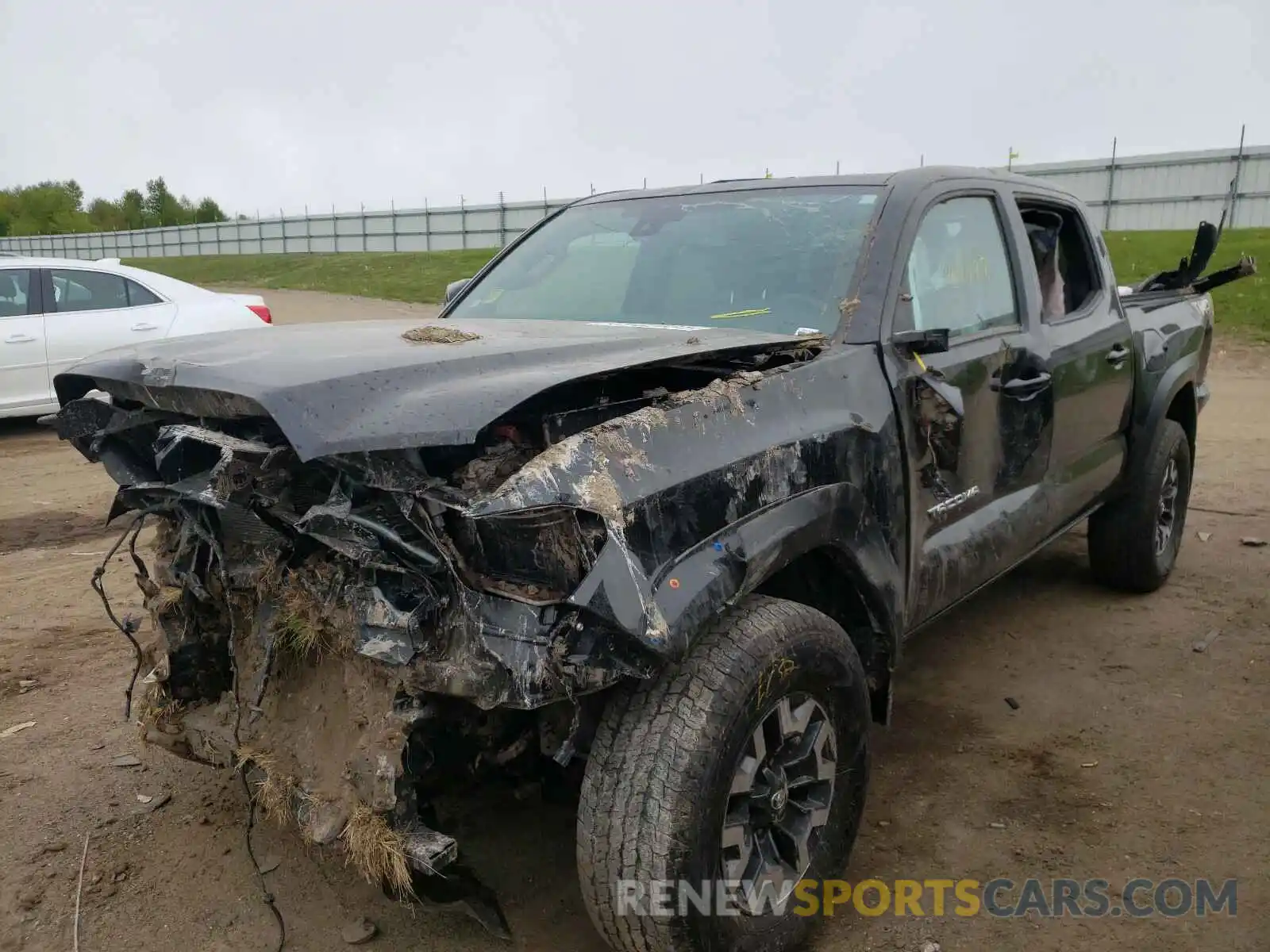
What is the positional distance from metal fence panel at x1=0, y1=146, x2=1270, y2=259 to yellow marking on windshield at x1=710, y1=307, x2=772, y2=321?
649cm

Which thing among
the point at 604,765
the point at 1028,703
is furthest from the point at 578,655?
the point at 1028,703

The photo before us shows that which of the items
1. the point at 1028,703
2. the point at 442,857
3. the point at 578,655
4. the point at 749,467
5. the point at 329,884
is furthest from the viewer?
the point at 1028,703

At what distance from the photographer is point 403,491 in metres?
2.00

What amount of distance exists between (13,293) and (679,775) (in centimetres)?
837

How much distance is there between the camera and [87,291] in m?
8.66

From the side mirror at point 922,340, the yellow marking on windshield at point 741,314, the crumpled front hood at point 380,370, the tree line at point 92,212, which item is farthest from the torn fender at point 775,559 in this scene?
the tree line at point 92,212

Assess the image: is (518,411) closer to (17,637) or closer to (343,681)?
(343,681)

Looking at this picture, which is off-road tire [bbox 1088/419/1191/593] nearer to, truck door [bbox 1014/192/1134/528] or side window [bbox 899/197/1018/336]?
truck door [bbox 1014/192/1134/528]

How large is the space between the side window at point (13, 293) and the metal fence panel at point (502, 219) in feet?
15.0

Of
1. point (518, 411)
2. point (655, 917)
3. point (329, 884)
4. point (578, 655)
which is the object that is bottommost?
point (329, 884)

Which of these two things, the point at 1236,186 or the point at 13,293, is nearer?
the point at 13,293

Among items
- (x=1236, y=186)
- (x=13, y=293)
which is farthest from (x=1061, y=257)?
(x=1236, y=186)

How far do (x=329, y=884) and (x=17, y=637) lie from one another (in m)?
2.47

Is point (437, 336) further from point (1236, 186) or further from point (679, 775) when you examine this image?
point (1236, 186)
